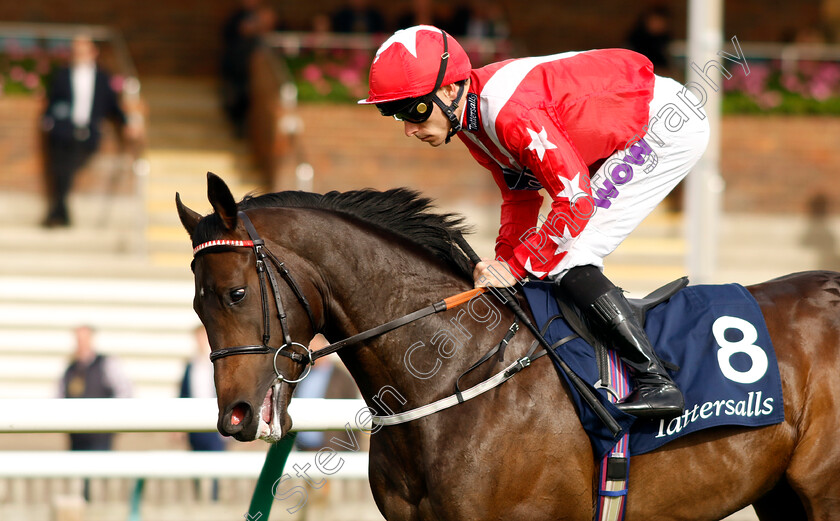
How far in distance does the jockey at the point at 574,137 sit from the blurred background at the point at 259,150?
3312 mm

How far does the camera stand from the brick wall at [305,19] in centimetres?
1153

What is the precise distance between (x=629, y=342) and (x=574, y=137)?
2.18 feet

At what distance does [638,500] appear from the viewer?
9.59 feet

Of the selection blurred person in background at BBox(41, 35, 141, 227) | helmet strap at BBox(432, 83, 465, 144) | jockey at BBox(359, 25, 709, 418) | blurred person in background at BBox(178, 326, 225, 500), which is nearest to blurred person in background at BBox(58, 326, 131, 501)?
blurred person in background at BBox(178, 326, 225, 500)

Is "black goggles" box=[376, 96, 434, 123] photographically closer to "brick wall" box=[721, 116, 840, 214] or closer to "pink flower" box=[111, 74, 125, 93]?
"pink flower" box=[111, 74, 125, 93]

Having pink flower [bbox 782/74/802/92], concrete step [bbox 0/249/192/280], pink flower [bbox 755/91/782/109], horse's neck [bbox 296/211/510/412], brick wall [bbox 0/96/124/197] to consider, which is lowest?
horse's neck [bbox 296/211/510/412]

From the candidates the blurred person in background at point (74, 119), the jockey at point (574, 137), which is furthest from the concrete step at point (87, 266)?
the jockey at point (574, 137)

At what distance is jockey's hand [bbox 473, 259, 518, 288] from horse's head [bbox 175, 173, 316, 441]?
558mm

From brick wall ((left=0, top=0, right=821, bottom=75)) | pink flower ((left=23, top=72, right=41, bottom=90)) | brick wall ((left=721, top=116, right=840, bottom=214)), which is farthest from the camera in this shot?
brick wall ((left=0, top=0, right=821, bottom=75))

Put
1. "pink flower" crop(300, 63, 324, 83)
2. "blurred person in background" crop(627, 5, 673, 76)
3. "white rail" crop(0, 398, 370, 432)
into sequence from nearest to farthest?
"white rail" crop(0, 398, 370, 432) → "pink flower" crop(300, 63, 324, 83) → "blurred person in background" crop(627, 5, 673, 76)

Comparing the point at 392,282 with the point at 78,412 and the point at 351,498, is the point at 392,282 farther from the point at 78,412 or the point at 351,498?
the point at 351,498

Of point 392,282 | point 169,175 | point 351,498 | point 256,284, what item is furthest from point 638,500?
point 169,175

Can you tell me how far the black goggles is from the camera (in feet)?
9.44

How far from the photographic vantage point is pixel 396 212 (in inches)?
121
